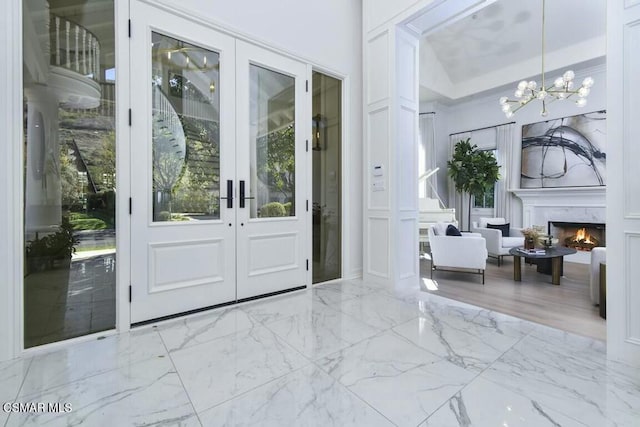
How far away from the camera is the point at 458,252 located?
4250 millimetres

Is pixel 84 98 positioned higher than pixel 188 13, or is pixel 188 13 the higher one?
pixel 188 13

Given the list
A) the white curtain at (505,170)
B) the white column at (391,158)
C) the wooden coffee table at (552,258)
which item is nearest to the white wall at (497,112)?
the white curtain at (505,170)

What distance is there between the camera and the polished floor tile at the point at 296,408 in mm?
1373

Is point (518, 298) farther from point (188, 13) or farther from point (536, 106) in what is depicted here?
point (536, 106)

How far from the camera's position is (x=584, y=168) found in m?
5.62

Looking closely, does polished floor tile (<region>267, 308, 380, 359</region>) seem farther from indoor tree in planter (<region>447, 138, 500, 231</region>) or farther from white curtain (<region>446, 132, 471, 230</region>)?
white curtain (<region>446, 132, 471, 230</region>)

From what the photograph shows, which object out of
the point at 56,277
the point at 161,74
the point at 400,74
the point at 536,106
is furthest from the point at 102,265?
the point at 536,106

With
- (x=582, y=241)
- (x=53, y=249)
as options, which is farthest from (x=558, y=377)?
(x=582, y=241)

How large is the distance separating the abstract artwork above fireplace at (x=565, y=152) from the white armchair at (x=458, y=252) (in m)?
3.14

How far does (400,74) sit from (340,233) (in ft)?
6.88

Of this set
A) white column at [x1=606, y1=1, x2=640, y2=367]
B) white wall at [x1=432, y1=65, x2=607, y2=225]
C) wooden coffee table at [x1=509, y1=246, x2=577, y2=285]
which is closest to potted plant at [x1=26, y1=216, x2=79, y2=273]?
white column at [x1=606, y1=1, x2=640, y2=367]

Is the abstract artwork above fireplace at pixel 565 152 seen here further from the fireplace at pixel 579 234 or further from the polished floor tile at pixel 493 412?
the polished floor tile at pixel 493 412

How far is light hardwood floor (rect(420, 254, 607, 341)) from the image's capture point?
2.72 metres

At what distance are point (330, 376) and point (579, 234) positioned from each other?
21.6 feet
